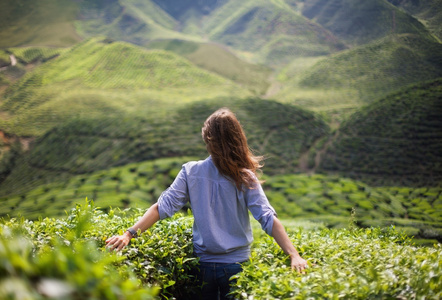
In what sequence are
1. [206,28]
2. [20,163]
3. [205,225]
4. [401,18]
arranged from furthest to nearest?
[206,28] → [401,18] → [20,163] → [205,225]

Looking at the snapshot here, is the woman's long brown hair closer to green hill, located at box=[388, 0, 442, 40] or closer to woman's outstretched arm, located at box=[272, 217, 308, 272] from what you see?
woman's outstretched arm, located at box=[272, 217, 308, 272]

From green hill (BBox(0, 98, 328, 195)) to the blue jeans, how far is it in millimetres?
7957

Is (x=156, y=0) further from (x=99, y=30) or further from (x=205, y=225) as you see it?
(x=205, y=225)

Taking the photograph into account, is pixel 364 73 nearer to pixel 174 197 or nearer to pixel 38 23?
pixel 174 197

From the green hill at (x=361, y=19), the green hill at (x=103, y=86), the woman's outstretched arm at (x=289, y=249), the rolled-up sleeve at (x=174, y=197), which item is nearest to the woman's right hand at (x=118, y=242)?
the rolled-up sleeve at (x=174, y=197)

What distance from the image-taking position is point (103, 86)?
1466 centimetres

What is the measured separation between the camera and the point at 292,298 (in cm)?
120

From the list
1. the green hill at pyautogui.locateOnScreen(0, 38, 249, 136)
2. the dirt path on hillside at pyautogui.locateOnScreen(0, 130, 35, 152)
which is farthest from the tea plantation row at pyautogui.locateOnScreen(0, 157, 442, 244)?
the green hill at pyautogui.locateOnScreen(0, 38, 249, 136)

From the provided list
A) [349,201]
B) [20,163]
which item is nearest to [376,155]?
[349,201]

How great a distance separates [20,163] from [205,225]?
972 cm

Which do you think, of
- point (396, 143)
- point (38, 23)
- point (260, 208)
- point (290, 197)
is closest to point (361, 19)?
point (396, 143)

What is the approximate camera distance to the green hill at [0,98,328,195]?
30.9ft

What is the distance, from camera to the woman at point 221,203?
1774mm

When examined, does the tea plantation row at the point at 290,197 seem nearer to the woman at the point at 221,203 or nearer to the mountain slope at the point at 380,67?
the woman at the point at 221,203
